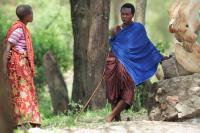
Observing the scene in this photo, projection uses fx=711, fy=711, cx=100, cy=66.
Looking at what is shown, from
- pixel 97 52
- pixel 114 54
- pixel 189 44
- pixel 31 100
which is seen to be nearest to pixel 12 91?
pixel 31 100

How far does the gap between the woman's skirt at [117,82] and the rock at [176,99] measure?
38 cm

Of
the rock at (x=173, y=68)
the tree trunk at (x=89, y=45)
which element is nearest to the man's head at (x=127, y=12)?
the rock at (x=173, y=68)

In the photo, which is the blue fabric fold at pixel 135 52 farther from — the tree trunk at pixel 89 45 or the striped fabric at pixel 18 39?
the tree trunk at pixel 89 45

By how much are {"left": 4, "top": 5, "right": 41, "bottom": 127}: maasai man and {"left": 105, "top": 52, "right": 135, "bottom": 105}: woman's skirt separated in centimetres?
134

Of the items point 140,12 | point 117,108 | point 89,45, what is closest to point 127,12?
point 117,108

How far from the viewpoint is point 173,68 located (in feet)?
33.9

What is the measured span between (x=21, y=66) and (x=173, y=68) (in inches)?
94.6

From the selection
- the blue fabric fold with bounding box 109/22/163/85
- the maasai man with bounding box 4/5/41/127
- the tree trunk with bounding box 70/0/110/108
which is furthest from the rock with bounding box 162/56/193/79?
the tree trunk with bounding box 70/0/110/108

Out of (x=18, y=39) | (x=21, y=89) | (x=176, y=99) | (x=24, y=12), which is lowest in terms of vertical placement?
(x=176, y=99)

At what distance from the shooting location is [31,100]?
9273 millimetres

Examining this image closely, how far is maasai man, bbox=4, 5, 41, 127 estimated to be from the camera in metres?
9.05

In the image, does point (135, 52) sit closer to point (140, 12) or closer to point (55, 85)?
point (140, 12)

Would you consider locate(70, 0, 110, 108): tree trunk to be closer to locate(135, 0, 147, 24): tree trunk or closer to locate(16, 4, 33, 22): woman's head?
locate(135, 0, 147, 24): tree trunk

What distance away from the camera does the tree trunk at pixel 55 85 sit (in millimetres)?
18500
